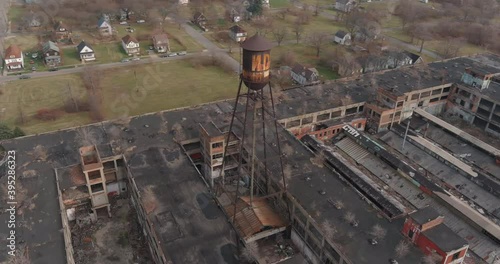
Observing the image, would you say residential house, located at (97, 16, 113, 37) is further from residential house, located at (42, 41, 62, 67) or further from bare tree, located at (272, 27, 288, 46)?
bare tree, located at (272, 27, 288, 46)

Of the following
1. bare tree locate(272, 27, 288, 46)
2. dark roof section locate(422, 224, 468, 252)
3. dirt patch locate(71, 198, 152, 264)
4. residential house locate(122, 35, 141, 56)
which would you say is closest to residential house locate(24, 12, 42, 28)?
residential house locate(122, 35, 141, 56)

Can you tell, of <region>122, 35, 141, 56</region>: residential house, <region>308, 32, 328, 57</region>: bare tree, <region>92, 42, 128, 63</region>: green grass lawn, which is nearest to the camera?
<region>92, 42, 128, 63</region>: green grass lawn

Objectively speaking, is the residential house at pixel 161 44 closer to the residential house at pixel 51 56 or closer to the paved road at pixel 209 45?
the paved road at pixel 209 45

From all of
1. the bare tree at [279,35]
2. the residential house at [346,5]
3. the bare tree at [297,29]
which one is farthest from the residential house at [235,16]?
the residential house at [346,5]

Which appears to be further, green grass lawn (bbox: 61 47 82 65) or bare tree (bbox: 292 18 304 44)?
bare tree (bbox: 292 18 304 44)

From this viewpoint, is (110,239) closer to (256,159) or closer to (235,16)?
(256,159)

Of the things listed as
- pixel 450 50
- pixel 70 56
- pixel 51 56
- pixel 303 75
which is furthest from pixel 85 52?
→ pixel 450 50

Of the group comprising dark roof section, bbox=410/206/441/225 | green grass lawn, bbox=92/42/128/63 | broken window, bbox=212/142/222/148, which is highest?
dark roof section, bbox=410/206/441/225

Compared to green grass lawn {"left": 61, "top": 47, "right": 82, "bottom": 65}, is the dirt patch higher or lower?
lower
